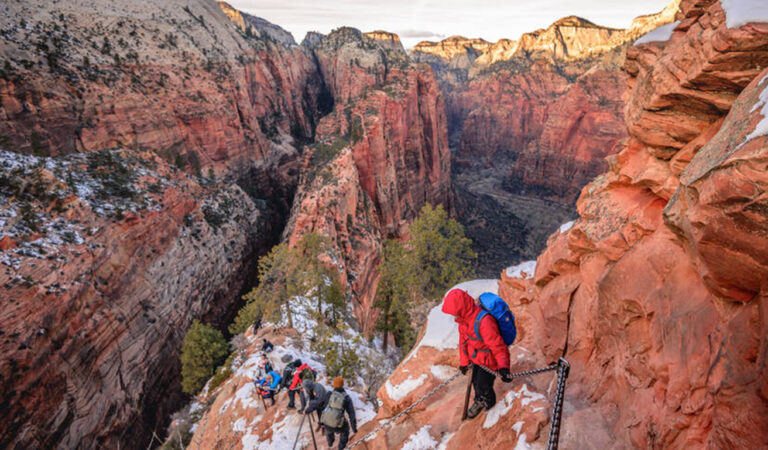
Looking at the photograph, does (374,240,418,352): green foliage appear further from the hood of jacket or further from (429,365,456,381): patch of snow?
the hood of jacket

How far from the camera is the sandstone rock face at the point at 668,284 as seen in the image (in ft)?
12.9

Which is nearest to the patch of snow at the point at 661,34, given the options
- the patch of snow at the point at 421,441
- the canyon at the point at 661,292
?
the canyon at the point at 661,292

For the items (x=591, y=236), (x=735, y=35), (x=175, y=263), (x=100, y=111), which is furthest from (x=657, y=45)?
(x=100, y=111)

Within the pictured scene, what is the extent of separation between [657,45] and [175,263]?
106ft

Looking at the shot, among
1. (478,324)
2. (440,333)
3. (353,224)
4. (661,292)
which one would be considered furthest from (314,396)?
(353,224)

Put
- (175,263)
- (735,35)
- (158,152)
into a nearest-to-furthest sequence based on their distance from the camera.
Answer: (735,35), (175,263), (158,152)

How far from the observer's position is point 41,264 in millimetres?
18875

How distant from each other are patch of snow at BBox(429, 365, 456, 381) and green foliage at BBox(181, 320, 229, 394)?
1910 centimetres

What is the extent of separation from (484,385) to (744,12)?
25.7 feet

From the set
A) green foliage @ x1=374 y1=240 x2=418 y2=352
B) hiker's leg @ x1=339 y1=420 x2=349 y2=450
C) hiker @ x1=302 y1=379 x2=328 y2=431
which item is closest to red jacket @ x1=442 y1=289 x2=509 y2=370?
hiker's leg @ x1=339 y1=420 x2=349 y2=450

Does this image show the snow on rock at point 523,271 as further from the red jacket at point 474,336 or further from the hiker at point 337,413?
the hiker at point 337,413

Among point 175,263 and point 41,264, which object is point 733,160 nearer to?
point 41,264

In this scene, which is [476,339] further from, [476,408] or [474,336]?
[476,408]

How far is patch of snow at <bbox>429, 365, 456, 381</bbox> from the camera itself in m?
9.52
